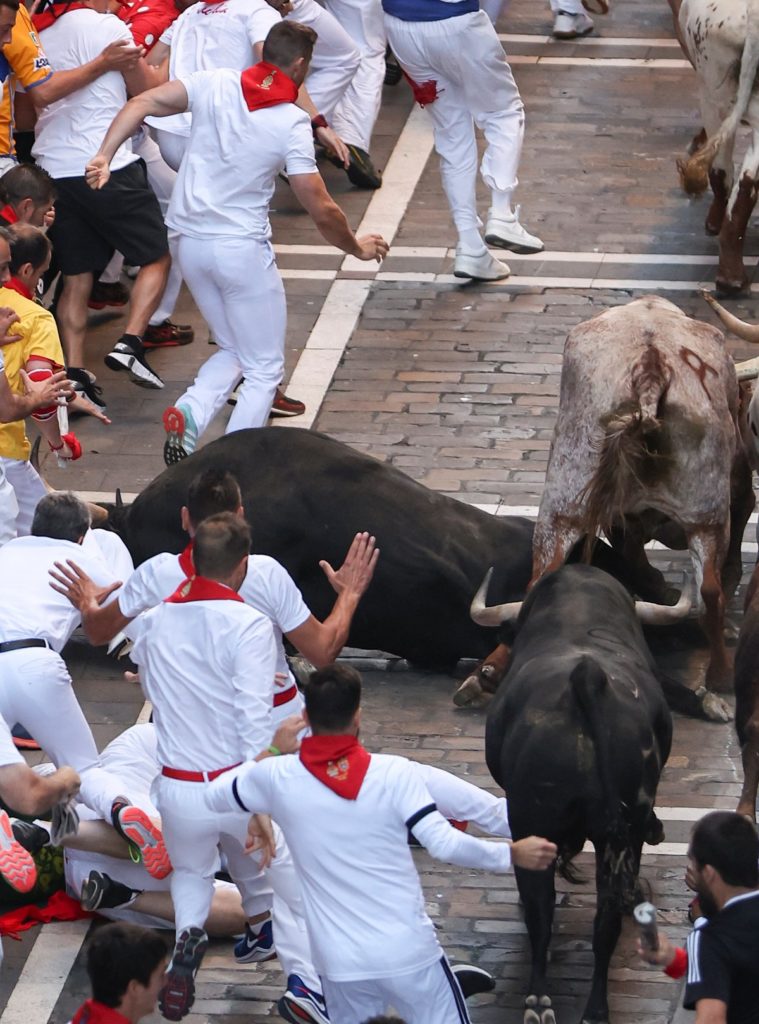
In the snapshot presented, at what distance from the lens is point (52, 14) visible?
11844mm

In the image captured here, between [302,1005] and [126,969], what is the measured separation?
141cm

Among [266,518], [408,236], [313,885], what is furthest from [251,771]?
[408,236]

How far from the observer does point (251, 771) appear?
5.96 meters

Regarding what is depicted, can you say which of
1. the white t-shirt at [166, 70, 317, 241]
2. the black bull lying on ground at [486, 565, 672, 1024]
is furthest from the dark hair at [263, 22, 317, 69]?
the black bull lying on ground at [486, 565, 672, 1024]

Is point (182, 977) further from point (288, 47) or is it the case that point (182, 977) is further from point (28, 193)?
point (288, 47)

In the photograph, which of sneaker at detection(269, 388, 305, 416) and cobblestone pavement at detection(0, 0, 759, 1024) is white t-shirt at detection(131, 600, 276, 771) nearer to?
cobblestone pavement at detection(0, 0, 759, 1024)

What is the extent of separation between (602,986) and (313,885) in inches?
56.3

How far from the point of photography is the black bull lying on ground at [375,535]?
916 centimetres

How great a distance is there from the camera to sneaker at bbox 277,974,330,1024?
21.6ft

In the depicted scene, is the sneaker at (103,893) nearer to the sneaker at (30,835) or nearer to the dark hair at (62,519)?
the sneaker at (30,835)

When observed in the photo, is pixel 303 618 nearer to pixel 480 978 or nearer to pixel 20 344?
pixel 480 978

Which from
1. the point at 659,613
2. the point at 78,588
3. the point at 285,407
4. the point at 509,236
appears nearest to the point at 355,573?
the point at 78,588

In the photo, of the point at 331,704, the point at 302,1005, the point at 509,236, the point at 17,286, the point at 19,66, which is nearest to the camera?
the point at 331,704

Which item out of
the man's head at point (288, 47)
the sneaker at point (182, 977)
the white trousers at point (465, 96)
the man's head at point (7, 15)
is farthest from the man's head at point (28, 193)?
the sneaker at point (182, 977)
